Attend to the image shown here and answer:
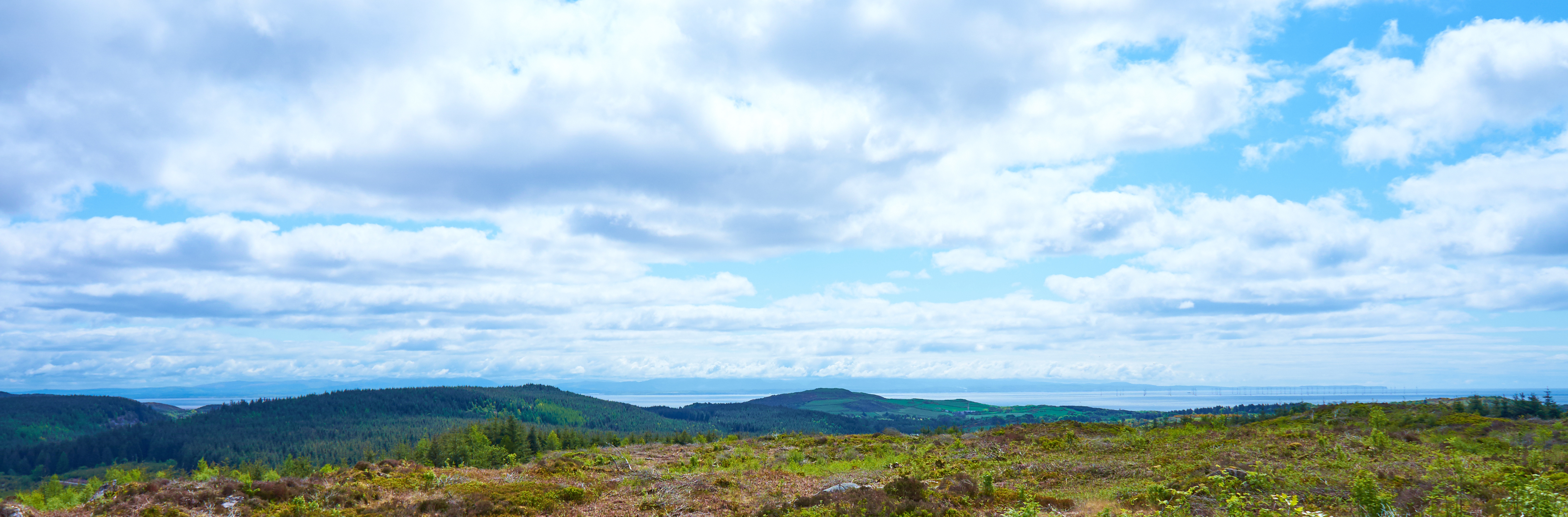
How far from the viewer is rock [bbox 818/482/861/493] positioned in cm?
2450

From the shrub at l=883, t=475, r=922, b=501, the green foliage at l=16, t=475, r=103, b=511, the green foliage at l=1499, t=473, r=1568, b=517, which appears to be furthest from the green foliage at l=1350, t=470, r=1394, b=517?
the green foliage at l=16, t=475, r=103, b=511

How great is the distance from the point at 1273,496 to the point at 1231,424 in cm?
5440

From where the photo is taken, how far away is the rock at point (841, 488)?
24500mm

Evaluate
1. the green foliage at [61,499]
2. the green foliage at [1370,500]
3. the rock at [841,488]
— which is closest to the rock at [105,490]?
the green foliage at [61,499]

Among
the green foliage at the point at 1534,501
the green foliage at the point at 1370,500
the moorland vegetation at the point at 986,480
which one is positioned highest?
the green foliage at the point at 1534,501

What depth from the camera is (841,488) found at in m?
25.3

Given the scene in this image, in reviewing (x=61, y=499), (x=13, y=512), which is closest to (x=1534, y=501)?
(x=13, y=512)

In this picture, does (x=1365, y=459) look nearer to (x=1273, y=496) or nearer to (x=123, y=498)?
(x=1273, y=496)

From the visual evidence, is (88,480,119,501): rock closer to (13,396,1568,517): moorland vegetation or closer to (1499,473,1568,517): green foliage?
(13,396,1568,517): moorland vegetation

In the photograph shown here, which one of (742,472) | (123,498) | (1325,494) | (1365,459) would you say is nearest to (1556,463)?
(1365,459)

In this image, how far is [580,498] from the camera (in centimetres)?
2736

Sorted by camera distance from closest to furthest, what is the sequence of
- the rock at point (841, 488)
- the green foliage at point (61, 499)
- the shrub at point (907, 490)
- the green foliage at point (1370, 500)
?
the green foliage at point (1370, 500) < the shrub at point (907, 490) < the rock at point (841, 488) < the green foliage at point (61, 499)

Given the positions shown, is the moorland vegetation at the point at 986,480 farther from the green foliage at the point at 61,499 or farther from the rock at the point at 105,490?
the green foliage at the point at 61,499

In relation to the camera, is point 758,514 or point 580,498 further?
point 580,498
